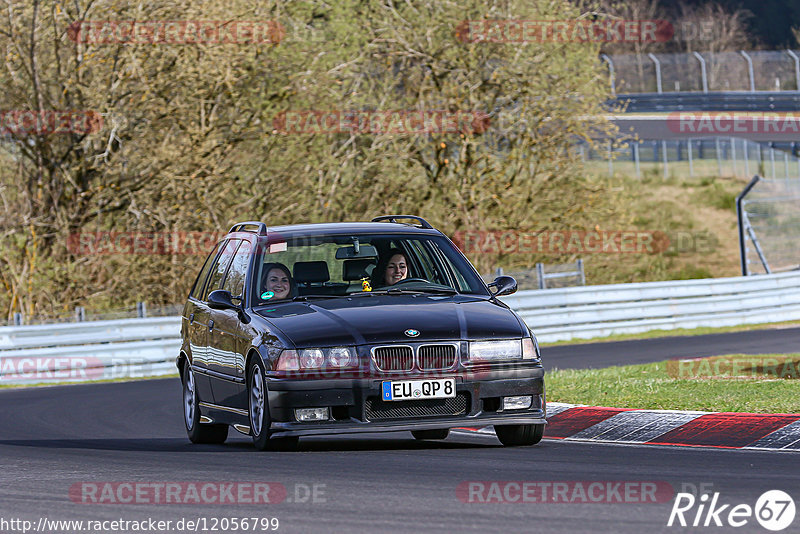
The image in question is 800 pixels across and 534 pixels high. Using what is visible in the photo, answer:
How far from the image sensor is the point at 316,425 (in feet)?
29.3

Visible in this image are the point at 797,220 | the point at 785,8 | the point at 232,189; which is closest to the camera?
the point at 232,189

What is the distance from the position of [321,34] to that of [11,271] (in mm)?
8244

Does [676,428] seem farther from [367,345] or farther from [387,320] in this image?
[367,345]

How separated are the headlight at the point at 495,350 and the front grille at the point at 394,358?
0.40m

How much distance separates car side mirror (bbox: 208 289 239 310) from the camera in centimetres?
1012

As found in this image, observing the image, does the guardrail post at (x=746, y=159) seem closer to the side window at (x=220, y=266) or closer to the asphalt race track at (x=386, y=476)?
the asphalt race track at (x=386, y=476)

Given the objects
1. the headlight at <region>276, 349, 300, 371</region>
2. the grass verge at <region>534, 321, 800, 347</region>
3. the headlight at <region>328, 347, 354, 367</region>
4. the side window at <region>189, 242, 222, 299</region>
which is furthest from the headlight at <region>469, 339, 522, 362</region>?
the grass verge at <region>534, 321, 800, 347</region>

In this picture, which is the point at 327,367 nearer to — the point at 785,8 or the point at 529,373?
the point at 529,373

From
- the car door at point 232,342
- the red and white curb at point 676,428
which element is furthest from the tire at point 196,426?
the red and white curb at point 676,428

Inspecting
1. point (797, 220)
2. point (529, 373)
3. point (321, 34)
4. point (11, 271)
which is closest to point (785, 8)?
point (797, 220)

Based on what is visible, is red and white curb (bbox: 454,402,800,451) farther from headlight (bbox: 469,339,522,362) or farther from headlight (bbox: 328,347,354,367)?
headlight (bbox: 328,347,354,367)

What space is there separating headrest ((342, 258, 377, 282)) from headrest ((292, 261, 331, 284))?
0.14 metres

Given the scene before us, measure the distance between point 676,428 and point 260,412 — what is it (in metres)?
2.99

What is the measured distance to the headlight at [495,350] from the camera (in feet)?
29.7
